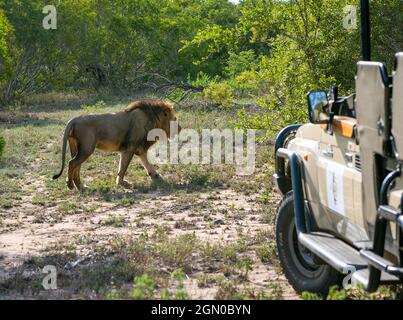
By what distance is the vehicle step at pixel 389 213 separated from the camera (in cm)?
393

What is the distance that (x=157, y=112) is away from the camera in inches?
470

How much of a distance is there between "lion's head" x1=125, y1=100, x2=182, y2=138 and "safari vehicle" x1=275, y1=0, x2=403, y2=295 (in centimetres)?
589

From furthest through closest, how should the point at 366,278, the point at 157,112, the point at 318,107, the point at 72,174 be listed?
the point at 157,112, the point at 72,174, the point at 318,107, the point at 366,278

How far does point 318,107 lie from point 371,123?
902 mm

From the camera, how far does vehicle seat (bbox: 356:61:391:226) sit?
4.16m

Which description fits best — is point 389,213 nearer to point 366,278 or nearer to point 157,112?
point 366,278

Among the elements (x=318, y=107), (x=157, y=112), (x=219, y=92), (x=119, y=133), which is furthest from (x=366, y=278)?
(x=219, y=92)

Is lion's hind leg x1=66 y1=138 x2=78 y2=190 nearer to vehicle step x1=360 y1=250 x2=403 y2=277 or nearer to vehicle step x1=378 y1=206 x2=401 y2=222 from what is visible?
vehicle step x1=360 y1=250 x2=403 y2=277

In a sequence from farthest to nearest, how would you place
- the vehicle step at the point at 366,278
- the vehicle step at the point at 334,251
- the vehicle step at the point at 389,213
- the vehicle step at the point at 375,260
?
the vehicle step at the point at 334,251 < the vehicle step at the point at 366,278 < the vehicle step at the point at 375,260 < the vehicle step at the point at 389,213

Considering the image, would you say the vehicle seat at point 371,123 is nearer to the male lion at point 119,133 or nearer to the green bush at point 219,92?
the male lion at point 119,133

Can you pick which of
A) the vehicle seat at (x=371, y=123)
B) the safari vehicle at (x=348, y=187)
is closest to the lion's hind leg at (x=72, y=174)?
the safari vehicle at (x=348, y=187)

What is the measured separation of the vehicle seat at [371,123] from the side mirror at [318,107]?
648 mm
